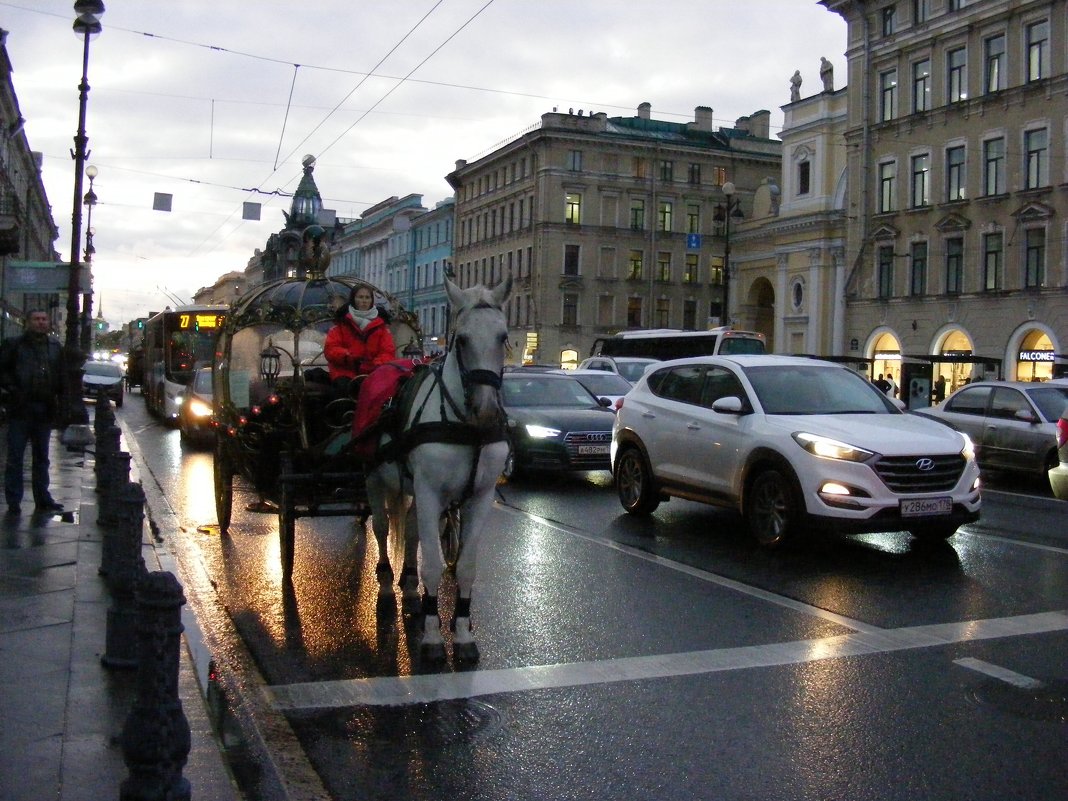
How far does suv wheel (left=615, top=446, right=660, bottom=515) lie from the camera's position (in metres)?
12.7

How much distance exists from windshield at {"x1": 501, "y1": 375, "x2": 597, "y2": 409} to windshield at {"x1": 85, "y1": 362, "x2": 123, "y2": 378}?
2840 centimetres

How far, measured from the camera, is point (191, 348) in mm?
34688

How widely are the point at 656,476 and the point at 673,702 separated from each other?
6.81 metres

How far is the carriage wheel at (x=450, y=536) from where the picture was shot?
8.38 m

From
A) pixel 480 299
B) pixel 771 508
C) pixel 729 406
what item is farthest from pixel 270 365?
pixel 771 508

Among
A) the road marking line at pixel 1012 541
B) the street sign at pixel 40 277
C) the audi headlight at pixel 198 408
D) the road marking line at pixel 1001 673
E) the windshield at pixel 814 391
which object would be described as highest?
the street sign at pixel 40 277

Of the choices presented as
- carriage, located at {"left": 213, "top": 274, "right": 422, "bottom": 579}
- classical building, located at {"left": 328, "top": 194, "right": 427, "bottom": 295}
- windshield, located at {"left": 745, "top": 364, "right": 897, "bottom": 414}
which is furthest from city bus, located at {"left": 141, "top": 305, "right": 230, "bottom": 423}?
classical building, located at {"left": 328, "top": 194, "right": 427, "bottom": 295}

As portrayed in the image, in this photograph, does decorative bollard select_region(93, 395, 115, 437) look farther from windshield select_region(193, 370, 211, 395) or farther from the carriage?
windshield select_region(193, 370, 211, 395)

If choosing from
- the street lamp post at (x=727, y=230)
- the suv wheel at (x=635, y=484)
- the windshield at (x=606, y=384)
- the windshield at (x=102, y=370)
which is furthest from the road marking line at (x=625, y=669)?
the windshield at (x=102, y=370)

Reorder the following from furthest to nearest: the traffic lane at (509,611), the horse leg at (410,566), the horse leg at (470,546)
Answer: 1. the horse leg at (410,566)
2. the traffic lane at (509,611)
3. the horse leg at (470,546)

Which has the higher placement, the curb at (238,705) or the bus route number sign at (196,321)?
the bus route number sign at (196,321)

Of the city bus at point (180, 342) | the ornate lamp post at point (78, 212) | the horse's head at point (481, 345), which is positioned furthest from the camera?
the city bus at point (180, 342)

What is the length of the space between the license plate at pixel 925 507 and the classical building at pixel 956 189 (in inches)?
1261

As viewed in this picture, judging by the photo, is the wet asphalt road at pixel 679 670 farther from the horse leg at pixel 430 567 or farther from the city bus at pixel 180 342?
the city bus at pixel 180 342
